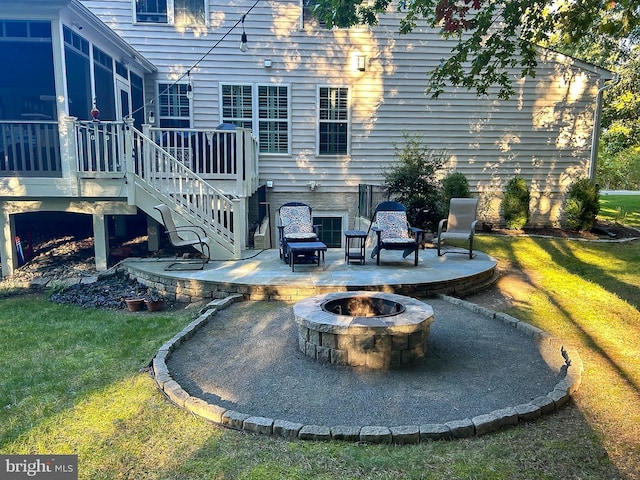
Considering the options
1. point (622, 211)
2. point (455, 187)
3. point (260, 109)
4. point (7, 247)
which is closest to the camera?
point (7, 247)

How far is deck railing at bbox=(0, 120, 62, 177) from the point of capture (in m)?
7.30

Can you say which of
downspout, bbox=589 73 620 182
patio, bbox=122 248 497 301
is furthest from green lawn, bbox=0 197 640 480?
downspout, bbox=589 73 620 182

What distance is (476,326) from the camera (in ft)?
17.0

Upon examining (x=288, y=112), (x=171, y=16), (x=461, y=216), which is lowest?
(x=461, y=216)

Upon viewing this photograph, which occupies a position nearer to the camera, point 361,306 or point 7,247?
point 361,306

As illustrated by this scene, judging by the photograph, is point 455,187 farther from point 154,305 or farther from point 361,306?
point 154,305

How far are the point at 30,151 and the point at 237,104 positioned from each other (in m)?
4.93

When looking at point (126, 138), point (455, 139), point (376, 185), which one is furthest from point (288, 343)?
point (455, 139)

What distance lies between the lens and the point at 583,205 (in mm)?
10766

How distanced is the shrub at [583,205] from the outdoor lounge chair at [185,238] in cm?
883

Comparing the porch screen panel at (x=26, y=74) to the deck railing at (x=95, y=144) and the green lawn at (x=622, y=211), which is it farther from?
the green lawn at (x=622, y=211)

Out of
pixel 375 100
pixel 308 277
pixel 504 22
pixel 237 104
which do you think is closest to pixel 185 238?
pixel 308 277

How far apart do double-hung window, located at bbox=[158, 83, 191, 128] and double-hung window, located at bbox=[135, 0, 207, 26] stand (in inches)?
58.7

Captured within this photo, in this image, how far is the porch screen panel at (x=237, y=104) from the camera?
10906 mm
